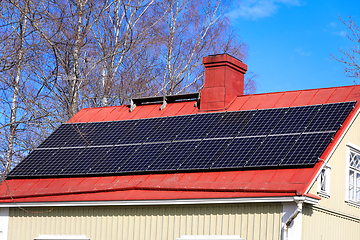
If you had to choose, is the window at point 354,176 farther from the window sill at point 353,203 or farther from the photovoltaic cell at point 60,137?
the photovoltaic cell at point 60,137

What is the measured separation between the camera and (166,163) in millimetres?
14109

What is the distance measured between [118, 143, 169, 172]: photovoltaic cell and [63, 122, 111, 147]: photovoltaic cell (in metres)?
1.93

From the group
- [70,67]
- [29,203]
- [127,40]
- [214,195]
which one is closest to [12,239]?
[29,203]

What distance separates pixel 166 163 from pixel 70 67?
1339cm

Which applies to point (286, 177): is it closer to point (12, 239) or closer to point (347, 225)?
point (347, 225)

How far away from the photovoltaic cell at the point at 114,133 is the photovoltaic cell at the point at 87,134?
19 centimetres

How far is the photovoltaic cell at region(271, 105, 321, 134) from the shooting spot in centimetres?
1370

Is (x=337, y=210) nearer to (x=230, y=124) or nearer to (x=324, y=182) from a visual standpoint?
(x=324, y=182)

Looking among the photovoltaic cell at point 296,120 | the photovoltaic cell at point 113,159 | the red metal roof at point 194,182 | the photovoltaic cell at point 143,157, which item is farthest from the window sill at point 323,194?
the photovoltaic cell at point 113,159

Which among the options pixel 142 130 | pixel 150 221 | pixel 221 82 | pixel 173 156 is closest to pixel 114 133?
pixel 142 130

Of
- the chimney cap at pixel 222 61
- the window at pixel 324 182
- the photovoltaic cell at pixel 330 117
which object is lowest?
the window at pixel 324 182

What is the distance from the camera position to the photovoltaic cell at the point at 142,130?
15.8 m

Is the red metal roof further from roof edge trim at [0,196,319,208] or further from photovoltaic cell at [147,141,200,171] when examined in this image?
photovoltaic cell at [147,141,200,171]

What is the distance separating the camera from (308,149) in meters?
12.5
